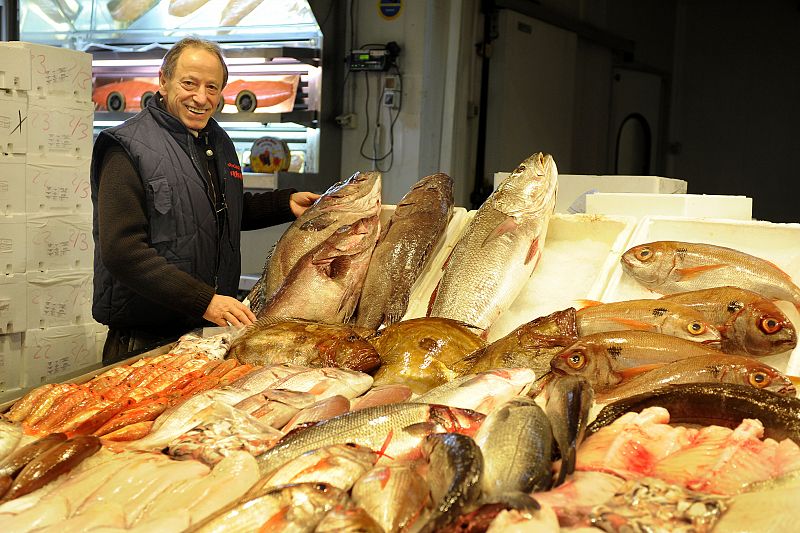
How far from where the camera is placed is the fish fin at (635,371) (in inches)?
88.6

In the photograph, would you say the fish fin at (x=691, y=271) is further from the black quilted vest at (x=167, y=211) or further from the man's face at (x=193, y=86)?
the man's face at (x=193, y=86)

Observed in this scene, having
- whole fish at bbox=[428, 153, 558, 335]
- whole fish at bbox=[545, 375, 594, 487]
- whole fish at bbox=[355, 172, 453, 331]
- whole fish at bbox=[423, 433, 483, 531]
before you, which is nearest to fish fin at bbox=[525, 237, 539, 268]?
whole fish at bbox=[428, 153, 558, 335]

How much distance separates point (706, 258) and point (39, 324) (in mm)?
4599

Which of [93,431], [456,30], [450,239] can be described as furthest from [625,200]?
[456,30]

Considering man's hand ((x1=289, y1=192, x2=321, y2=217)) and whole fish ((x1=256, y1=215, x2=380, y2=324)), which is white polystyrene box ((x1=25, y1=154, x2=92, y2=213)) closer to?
man's hand ((x1=289, y1=192, x2=321, y2=217))

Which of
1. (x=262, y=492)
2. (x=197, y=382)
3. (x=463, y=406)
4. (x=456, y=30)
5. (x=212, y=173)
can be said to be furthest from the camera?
(x=456, y=30)

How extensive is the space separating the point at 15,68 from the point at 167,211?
A: 2688mm

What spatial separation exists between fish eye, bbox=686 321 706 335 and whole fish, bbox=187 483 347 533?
1.38 m

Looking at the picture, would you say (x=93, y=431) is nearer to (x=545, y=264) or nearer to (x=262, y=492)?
(x=262, y=492)

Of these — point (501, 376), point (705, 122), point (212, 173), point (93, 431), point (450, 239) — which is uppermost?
point (705, 122)

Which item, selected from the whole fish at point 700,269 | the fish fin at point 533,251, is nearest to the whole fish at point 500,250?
the fish fin at point 533,251

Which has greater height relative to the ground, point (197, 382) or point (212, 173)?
point (212, 173)

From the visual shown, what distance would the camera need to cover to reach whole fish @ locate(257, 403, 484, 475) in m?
1.69

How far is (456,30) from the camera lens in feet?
24.8
